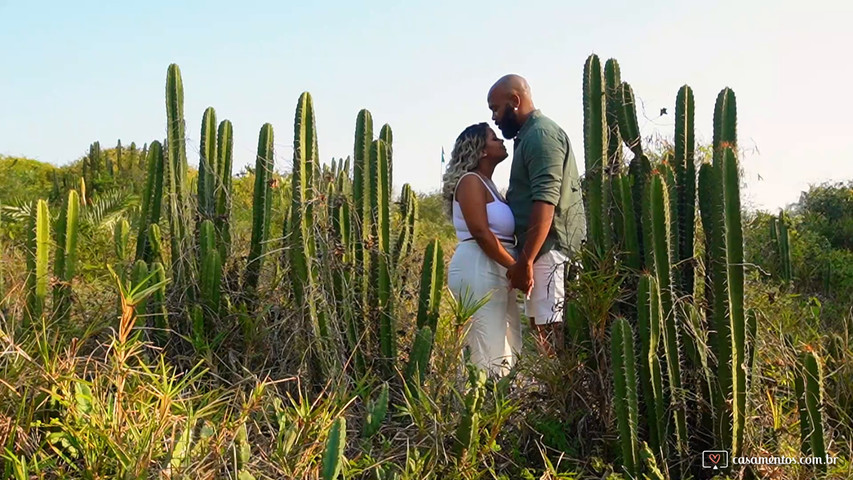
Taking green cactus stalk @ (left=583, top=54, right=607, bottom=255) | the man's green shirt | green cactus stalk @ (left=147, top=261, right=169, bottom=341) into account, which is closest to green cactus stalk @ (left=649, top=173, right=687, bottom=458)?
green cactus stalk @ (left=583, top=54, right=607, bottom=255)

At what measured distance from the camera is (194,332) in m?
3.72

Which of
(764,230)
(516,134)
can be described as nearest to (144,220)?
(516,134)

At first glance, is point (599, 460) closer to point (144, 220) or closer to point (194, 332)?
point (194, 332)

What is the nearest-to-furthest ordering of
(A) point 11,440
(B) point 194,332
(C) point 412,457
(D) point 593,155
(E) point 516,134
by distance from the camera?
(A) point 11,440
(C) point 412,457
(D) point 593,155
(B) point 194,332
(E) point 516,134

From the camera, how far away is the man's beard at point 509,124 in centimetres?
387

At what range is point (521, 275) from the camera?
3631mm

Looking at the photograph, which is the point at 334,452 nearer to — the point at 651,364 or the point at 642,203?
the point at 651,364

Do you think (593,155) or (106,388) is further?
(593,155)

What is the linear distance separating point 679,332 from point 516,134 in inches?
56.5

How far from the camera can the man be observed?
3600 millimetres

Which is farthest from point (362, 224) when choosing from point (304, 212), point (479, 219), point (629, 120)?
point (629, 120)

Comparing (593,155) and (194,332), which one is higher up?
(593,155)

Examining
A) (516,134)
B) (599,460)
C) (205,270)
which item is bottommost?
(599,460)

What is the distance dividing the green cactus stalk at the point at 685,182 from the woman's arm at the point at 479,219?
84 cm
